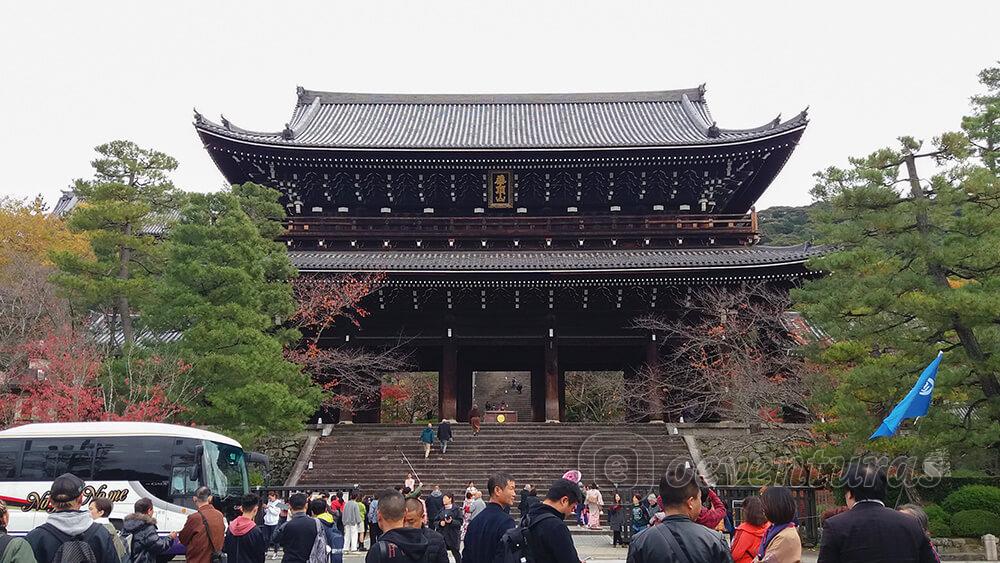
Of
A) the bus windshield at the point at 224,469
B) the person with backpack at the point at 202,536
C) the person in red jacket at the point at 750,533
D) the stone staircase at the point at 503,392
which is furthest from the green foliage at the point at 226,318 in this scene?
the stone staircase at the point at 503,392

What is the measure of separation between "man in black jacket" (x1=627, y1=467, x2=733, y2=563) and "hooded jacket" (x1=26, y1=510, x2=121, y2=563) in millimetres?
3757

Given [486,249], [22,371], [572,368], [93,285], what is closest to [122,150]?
[93,285]

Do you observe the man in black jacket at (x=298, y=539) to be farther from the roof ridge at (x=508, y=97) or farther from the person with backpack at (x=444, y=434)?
the roof ridge at (x=508, y=97)

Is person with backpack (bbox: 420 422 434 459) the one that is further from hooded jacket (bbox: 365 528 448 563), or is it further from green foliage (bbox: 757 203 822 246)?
green foliage (bbox: 757 203 822 246)

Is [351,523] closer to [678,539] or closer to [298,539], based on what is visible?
[298,539]

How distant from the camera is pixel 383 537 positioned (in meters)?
4.83

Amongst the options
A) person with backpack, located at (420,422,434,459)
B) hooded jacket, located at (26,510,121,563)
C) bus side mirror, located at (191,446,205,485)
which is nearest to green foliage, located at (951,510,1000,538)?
person with backpack, located at (420,422,434,459)

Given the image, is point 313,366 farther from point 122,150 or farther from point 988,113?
point 988,113

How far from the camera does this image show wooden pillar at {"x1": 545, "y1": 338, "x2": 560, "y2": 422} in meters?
24.9

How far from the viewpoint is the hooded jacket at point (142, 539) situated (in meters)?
7.94

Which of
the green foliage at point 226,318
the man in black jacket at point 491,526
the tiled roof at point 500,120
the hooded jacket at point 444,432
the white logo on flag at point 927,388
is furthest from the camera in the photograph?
the tiled roof at point 500,120

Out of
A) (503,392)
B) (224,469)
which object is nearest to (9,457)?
(224,469)

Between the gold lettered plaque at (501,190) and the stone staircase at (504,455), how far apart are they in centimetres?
821

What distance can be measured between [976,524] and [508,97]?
28.2m
